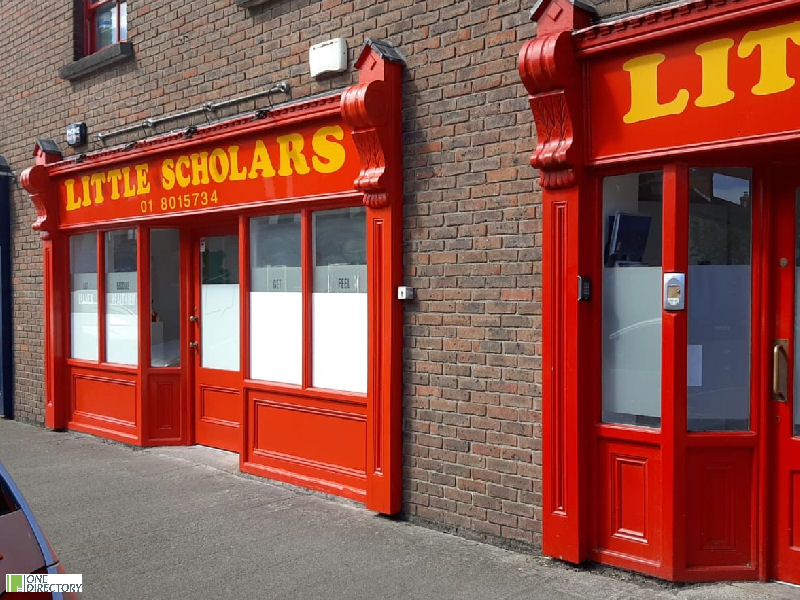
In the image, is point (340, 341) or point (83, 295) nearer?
point (340, 341)

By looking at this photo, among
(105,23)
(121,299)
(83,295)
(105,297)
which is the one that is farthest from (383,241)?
(105,23)

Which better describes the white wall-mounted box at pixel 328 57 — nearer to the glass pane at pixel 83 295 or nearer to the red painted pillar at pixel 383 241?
the red painted pillar at pixel 383 241

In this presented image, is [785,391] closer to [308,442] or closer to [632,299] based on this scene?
[632,299]

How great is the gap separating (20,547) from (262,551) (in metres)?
2.57

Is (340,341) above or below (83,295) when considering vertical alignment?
below

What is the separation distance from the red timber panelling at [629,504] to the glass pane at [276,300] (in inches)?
112

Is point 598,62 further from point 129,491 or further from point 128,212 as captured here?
point 128,212

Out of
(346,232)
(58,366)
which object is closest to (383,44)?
(346,232)

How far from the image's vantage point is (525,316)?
5.03 m

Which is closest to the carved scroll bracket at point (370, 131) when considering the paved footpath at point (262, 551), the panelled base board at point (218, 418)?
the paved footpath at point (262, 551)

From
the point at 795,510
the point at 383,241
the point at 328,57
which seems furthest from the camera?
the point at 328,57

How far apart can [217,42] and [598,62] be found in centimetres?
388

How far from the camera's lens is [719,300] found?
4.51 m

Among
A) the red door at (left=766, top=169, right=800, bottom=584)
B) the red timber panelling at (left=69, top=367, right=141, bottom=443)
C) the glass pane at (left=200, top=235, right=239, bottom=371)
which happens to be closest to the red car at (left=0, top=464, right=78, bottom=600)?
the red door at (left=766, top=169, right=800, bottom=584)
